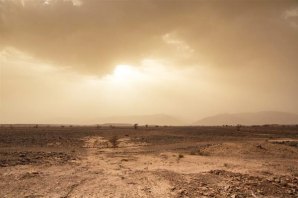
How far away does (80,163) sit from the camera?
17734mm

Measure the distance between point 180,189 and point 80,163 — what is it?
785 centimetres

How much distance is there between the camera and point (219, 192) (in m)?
11.6

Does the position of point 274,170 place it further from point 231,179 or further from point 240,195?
point 240,195

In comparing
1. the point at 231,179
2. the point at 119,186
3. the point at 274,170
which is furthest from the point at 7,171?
the point at 274,170

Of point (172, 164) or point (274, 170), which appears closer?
point (274, 170)

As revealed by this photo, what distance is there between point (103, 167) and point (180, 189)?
19.4 feet

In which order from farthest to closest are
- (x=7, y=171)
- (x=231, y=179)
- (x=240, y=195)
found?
(x=7, y=171) < (x=231, y=179) < (x=240, y=195)

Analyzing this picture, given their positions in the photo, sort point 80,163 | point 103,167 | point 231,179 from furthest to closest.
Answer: point 80,163 < point 103,167 < point 231,179

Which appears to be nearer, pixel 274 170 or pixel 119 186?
pixel 119 186

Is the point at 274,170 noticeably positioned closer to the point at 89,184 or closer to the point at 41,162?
the point at 89,184

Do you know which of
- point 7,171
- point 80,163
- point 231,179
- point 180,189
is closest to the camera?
point 180,189

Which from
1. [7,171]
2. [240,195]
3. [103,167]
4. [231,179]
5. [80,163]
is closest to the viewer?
[240,195]

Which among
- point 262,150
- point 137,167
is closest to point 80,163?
point 137,167

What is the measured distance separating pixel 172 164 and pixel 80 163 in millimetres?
5482
